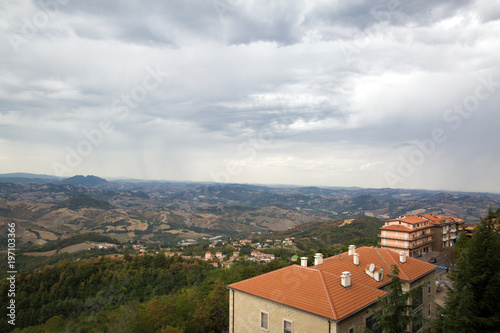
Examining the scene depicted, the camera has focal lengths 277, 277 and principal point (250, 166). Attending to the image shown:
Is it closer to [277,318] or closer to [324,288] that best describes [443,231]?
[324,288]

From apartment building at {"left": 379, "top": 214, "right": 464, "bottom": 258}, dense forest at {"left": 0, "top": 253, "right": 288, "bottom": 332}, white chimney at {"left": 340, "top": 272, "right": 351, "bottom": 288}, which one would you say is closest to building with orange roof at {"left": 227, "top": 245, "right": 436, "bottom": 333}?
white chimney at {"left": 340, "top": 272, "right": 351, "bottom": 288}

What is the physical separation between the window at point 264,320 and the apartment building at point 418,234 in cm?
4569

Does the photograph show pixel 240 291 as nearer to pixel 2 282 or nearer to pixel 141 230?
pixel 2 282

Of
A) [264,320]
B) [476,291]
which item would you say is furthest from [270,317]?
[476,291]

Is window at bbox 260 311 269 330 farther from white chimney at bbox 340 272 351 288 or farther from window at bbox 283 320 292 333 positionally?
white chimney at bbox 340 272 351 288

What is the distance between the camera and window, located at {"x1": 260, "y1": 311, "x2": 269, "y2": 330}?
641 inches

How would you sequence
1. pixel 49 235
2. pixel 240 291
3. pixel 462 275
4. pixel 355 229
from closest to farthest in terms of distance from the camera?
1. pixel 462 275
2. pixel 240 291
3. pixel 355 229
4. pixel 49 235

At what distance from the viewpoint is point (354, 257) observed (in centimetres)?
2022

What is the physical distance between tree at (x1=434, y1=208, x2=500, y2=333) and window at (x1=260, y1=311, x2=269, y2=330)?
8.70 metres

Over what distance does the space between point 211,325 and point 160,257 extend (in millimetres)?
45013

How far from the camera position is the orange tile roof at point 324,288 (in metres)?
14.5

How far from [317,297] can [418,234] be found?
4919cm

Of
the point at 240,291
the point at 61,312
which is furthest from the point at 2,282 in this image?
the point at 240,291

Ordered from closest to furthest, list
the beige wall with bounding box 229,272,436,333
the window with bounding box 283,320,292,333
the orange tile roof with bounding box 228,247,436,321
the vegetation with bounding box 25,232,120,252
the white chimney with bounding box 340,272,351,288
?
the beige wall with bounding box 229,272,436,333 < the orange tile roof with bounding box 228,247,436,321 < the window with bounding box 283,320,292,333 < the white chimney with bounding box 340,272,351,288 < the vegetation with bounding box 25,232,120,252
